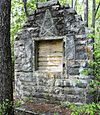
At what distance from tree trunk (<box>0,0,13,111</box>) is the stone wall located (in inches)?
91.8

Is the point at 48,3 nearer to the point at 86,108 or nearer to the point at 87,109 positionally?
the point at 86,108

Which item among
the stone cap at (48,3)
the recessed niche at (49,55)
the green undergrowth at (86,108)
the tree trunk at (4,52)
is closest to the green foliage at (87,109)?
the green undergrowth at (86,108)

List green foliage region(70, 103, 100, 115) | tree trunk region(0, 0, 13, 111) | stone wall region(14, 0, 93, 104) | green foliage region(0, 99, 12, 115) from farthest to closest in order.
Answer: stone wall region(14, 0, 93, 104) → tree trunk region(0, 0, 13, 111) → green foliage region(0, 99, 12, 115) → green foliage region(70, 103, 100, 115)

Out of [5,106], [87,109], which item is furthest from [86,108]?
[5,106]

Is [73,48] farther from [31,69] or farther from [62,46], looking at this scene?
[31,69]

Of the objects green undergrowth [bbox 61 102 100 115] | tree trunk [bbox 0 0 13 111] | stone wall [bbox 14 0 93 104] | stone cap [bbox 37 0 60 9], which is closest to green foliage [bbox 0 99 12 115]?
tree trunk [bbox 0 0 13 111]

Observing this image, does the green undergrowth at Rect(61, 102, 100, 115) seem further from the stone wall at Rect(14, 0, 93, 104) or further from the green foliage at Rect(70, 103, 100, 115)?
the stone wall at Rect(14, 0, 93, 104)

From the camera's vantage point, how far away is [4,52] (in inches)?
203

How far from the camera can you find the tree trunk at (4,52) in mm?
5164

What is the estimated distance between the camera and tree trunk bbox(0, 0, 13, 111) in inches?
203

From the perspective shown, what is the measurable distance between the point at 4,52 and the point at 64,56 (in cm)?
275

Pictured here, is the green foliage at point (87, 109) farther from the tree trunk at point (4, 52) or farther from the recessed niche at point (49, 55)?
the recessed niche at point (49, 55)

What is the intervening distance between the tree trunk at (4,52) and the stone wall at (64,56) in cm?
233

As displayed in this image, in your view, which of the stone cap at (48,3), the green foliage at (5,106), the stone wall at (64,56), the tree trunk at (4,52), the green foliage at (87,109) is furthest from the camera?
the stone cap at (48,3)
